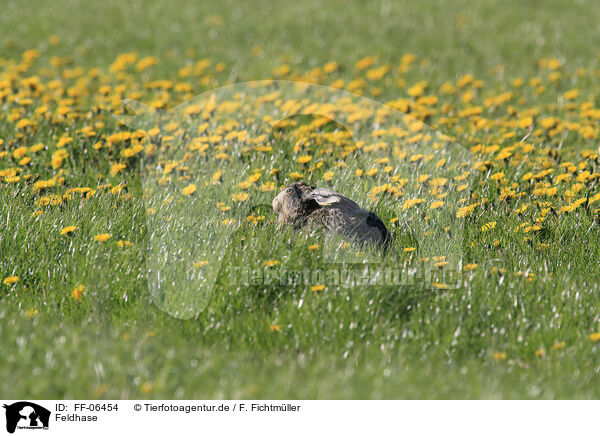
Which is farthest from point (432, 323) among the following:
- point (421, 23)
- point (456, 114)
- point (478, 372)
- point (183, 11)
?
point (183, 11)

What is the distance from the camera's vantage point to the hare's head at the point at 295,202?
4.34m

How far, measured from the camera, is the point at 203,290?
4.02 m

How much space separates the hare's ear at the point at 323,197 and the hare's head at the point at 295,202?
0.03 metres

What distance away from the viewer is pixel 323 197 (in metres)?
4.23

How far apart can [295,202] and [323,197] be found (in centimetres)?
21

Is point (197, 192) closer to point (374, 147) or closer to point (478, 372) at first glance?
point (374, 147)

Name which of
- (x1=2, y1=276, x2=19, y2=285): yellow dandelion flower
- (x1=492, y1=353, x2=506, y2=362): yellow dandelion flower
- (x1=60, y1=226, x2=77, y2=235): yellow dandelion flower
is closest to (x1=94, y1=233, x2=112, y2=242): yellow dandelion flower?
(x1=60, y1=226, x2=77, y2=235): yellow dandelion flower

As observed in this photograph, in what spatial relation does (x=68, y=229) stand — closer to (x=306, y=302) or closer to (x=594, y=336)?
(x=306, y=302)

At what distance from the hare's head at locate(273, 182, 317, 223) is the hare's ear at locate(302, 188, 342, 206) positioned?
29 mm

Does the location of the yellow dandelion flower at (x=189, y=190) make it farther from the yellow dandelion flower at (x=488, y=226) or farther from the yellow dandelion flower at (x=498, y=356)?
the yellow dandelion flower at (x=498, y=356)

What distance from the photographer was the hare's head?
4.34 metres
